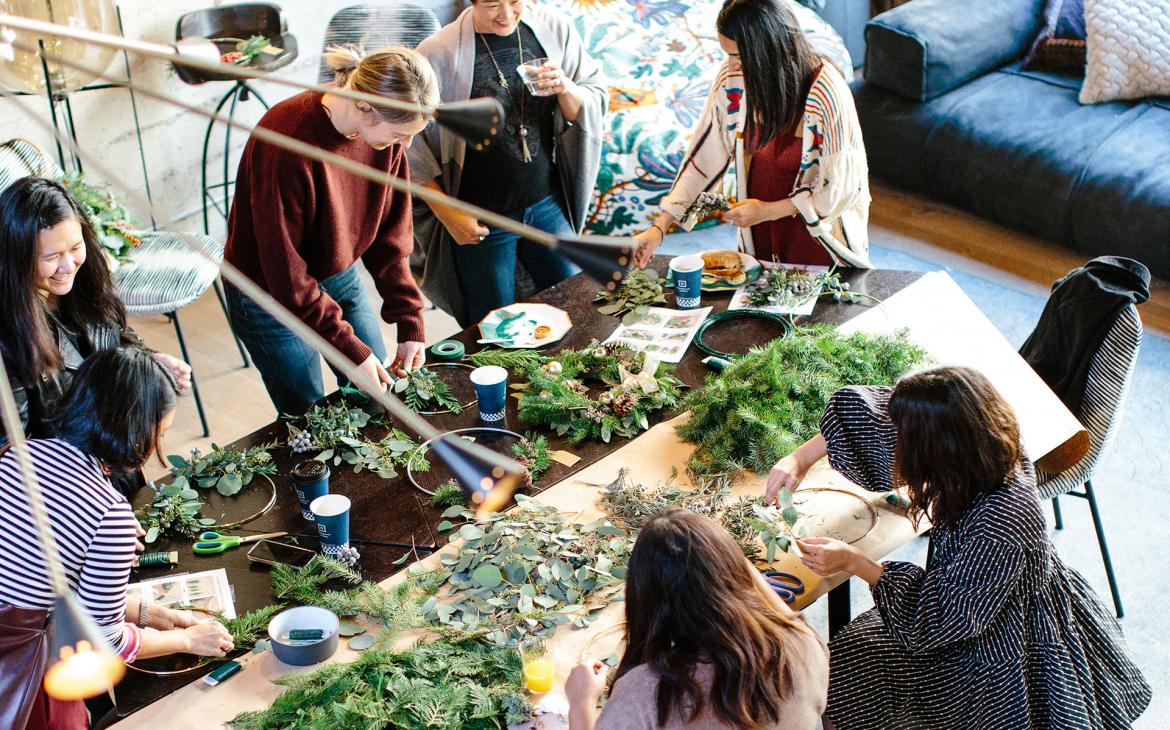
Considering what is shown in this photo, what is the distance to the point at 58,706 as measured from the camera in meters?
1.87

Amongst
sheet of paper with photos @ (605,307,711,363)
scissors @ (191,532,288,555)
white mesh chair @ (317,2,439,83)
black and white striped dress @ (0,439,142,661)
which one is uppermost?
white mesh chair @ (317,2,439,83)

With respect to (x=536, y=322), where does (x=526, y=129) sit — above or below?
above

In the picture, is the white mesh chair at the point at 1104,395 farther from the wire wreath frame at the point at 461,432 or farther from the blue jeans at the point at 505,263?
the blue jeans at the point at 505,263

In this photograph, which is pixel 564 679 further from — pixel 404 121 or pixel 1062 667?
pixel 404 121

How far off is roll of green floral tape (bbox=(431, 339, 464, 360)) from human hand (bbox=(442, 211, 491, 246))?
1.45 ft

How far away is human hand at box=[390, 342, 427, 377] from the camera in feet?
9.12

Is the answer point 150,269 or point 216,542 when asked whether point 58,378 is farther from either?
point 150,269

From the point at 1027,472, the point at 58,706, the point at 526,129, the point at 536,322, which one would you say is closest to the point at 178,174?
the point at 526,129

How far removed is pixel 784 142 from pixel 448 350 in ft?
3.62

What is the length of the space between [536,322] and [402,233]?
1.41ft

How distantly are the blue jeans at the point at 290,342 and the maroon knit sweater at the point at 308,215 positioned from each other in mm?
61

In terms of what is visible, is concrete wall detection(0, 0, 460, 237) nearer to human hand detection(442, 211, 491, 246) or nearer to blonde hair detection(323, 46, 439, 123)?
human hand detection(442, 211, 491, 246)

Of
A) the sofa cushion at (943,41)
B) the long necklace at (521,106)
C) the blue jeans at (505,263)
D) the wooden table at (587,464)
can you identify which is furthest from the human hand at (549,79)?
the sofa cushion at (943,41)

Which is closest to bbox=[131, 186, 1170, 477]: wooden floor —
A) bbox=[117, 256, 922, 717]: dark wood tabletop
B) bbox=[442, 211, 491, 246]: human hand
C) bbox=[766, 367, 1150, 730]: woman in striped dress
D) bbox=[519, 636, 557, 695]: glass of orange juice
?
bbox=[442, 211, 491, 246]: human hand
